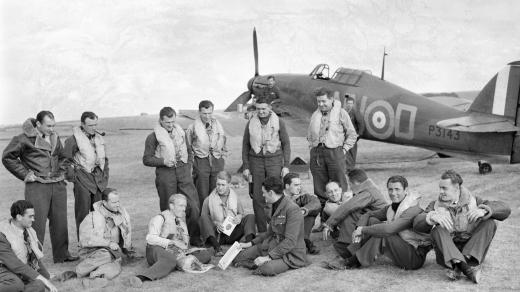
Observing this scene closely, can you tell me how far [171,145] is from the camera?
21.0ft

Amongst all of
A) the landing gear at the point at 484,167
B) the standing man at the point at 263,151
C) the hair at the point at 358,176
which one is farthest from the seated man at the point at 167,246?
the landing gear at the point at 484,167

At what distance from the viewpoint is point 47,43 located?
4703 centimetres

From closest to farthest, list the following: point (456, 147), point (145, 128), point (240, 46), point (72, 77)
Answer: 1. point (456, 147)
2. point (145, 128)
3. point (72, 77)
4. point (240, 46)

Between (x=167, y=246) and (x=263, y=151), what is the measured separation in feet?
5.94

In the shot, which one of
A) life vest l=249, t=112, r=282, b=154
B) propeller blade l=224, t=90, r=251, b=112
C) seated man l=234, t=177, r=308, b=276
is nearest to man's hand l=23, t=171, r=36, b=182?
seated man l=234, t=177, r=308, b=276

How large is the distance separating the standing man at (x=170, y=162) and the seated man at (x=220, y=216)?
9.8 inches

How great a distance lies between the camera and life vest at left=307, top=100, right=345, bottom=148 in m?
6.91

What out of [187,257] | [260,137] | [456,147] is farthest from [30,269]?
[456,147]

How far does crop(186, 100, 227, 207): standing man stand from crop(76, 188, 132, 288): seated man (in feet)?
4.20

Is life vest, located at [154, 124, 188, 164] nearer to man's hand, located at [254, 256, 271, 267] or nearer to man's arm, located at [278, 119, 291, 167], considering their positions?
man's arm, located at [278, 119, 291, 167]

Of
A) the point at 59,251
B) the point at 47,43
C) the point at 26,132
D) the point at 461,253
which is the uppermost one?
the point at 47,43

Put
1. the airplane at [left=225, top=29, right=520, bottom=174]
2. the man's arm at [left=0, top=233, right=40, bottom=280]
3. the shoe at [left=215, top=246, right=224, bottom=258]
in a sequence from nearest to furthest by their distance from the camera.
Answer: the man's arm at [left=0, top=233, right=40, bottom=280]
the shoe at [left=215, top=246, right=224, bottom=258]
the airplane at [left=225, top=29, right=520, bottom=174]

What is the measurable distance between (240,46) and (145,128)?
39.8 m

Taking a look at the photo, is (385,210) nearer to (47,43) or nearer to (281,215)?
→ (281,215)
